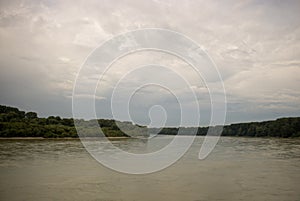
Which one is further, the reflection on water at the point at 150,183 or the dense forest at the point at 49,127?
the dense forest at the point at 49,127

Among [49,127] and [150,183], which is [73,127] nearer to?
[49,127]

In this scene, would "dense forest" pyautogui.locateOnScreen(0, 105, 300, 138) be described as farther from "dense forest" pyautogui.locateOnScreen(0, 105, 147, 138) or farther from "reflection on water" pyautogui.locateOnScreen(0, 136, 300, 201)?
"reflection on water" pyautogui.locateOnScreen(0, 136, 300, 201)

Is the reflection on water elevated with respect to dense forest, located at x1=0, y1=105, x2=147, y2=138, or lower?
lower

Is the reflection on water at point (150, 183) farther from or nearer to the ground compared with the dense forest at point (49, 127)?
nearer to the ground

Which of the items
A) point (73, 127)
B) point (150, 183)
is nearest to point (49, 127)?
point (73, 127)

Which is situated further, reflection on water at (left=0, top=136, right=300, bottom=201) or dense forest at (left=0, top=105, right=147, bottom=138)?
dense forest at (left=0, top=105, right=147, bottom=138)

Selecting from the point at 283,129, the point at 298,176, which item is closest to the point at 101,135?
the point at 283,129

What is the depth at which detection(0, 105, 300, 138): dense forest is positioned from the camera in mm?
30031

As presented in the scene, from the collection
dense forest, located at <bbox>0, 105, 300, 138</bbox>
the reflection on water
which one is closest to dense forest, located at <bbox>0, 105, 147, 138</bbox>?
dense forest, located at <bbox>0, 105, 300, 138</bbox>

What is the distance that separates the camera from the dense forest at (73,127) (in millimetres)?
30031

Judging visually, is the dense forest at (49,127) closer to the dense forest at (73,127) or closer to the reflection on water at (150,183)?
the dense forest at (73,127)

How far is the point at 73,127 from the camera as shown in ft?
121

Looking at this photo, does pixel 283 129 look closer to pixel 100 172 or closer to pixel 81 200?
pixel 100 172

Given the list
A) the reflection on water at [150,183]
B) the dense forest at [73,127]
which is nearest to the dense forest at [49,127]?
the dense forest at [73,127]
